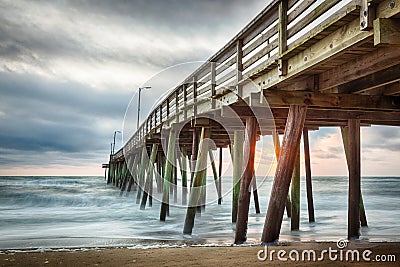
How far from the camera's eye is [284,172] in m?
5.95

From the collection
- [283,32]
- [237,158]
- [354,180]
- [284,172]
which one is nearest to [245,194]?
[284,172]

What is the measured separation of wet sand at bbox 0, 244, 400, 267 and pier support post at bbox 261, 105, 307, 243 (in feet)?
2.17

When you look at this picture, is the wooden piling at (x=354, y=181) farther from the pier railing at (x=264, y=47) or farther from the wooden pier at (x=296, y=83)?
the pier railing at (x=264, y=47)

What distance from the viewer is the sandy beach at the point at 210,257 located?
14.5ft

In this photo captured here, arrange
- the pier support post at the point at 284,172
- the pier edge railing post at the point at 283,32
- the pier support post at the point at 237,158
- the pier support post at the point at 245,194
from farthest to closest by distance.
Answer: the pier support post at the point at 237,158, the pier support post at the point at 245,194, the pier support post at the point at 284,172, the pier edge railing post at the point at 283,32

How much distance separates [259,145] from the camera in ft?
46.2

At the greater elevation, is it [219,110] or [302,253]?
[219,110]

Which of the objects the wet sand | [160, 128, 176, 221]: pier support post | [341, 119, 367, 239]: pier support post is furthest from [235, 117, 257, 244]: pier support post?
[160, 128, 176, 221]: pier support post

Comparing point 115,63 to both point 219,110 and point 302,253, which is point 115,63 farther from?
point 302,253

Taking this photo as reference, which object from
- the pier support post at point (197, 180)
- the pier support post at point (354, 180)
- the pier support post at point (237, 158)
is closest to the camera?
the pier support post at point (354, 180)

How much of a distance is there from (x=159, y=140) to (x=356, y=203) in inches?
365

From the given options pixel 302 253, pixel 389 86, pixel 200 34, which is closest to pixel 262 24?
pixel 389 86

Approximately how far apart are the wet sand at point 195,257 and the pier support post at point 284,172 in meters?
Answer: 0.66

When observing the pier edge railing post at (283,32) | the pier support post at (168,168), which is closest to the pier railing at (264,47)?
the pier edge railing post at (283,32)
